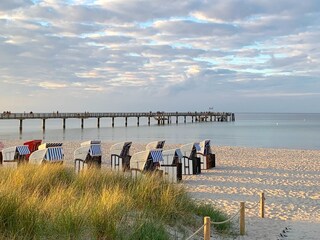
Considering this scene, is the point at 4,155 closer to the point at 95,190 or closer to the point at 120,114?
the point at 95,190

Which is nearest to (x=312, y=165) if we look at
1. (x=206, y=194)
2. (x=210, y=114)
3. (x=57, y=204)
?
(x=206, y=194)

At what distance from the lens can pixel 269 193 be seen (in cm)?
954

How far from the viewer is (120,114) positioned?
71.9 meters

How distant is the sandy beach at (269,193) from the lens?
6.39 m

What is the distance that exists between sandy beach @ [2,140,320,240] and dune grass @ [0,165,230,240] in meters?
0.76

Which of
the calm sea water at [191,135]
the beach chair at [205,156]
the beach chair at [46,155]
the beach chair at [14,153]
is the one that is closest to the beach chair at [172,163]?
the beach chair at [205,156]

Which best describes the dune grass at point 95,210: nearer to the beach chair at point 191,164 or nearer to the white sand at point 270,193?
the white sand at point 270,193

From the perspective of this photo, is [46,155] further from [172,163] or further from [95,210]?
[95,210]

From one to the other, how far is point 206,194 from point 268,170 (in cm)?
525

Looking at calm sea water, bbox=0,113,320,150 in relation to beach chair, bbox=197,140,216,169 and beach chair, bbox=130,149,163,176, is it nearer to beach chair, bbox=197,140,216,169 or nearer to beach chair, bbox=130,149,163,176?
beach chair, bbox=197,140,216,169

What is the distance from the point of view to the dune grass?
396cm

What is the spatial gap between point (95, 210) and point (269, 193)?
20.3 feet

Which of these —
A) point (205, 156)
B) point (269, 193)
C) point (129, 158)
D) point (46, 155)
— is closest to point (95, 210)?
point (269, 193)

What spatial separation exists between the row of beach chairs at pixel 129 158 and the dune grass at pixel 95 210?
126 inches
